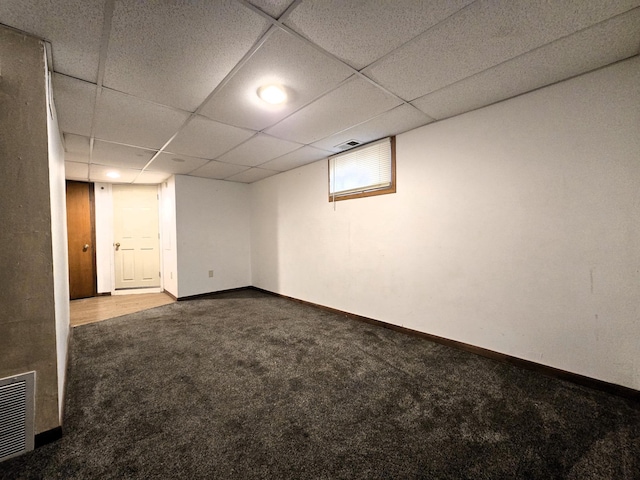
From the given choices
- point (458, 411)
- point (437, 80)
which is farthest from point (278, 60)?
point (458, 411)

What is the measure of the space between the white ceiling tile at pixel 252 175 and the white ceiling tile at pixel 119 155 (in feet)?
4.93

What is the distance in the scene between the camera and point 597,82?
1878 mm

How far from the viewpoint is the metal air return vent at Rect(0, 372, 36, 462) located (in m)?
1.35

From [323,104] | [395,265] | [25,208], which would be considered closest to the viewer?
[25,208]

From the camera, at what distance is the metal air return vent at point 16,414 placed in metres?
1.35

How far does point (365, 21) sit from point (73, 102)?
245 centimetres

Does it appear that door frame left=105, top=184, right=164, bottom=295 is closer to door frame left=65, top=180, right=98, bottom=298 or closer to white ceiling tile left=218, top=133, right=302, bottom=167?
door frame left=65, top=180, right=98, bottom=298

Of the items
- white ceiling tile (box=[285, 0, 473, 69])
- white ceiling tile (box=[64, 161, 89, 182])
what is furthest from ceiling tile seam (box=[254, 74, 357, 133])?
white ceiling tile (box=[64, 161, 89, 182])

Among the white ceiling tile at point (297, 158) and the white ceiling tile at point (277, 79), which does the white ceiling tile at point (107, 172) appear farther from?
the white ceiling tile at point (277, 79)

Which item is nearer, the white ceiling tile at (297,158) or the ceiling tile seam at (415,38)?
the ceiling tile seam at (415,38)

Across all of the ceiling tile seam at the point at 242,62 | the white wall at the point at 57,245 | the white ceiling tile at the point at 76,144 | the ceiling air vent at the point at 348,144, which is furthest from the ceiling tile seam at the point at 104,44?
the ceiling air vent at the point at 348,144

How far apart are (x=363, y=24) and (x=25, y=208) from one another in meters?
2.14

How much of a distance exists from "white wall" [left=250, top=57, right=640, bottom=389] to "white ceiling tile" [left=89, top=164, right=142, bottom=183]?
13.0ft

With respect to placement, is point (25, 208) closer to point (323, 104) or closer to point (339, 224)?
point (323, 104)
